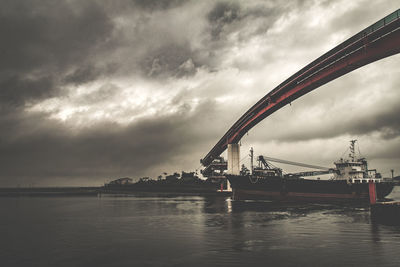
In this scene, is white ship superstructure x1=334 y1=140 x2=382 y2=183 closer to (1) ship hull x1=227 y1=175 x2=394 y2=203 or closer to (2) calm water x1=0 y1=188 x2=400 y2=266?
(1) ship hull x1=227 y1=175 x2=394 y2=203

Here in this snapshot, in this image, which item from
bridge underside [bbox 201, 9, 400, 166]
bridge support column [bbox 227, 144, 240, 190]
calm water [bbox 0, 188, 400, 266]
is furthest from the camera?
bridge support column [bbox 227, 144, 240, 190]

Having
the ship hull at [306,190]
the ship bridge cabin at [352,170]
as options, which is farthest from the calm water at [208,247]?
the ship bridge cabin at [352,170]

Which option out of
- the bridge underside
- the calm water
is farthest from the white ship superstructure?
the calm water

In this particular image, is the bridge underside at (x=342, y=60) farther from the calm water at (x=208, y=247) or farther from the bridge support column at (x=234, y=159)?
the calm water at (x=208, y=247)

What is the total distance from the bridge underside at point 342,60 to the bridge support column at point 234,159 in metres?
16.9

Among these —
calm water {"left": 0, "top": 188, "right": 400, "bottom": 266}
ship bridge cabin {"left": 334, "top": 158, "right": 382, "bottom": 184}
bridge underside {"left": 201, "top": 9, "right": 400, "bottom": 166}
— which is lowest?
calm water {"left": 0, "top": 188, "right": 400, "bottom": 266}

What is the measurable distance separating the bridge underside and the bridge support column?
55.4ft

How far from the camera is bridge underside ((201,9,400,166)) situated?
25594 millimetres

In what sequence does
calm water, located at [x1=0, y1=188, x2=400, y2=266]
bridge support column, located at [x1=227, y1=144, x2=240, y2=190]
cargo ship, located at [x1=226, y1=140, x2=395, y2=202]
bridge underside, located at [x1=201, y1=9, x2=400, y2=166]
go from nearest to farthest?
calm water, located at [x1=0, y1=188, x2=400, y2=266], bridge underside, located at [x1=201, y1=9, x2=400, y2=166], cargo ship, located at [x1=226, y1=140, x2=395, y2=202], bridge support column, located at [x1=227, y1=144, x2=240, y2=190]

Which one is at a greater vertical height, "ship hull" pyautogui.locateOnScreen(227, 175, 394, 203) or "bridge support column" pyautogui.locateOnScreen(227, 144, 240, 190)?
"bridge support column" pyautogui.locateOnScreen(227, 144, 240, 190)

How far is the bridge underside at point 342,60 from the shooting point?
25.6m

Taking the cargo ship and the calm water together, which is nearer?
the calm water

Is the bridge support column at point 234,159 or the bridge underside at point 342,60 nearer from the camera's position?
the bridge underside at point 342,60

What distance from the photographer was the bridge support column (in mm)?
63469
